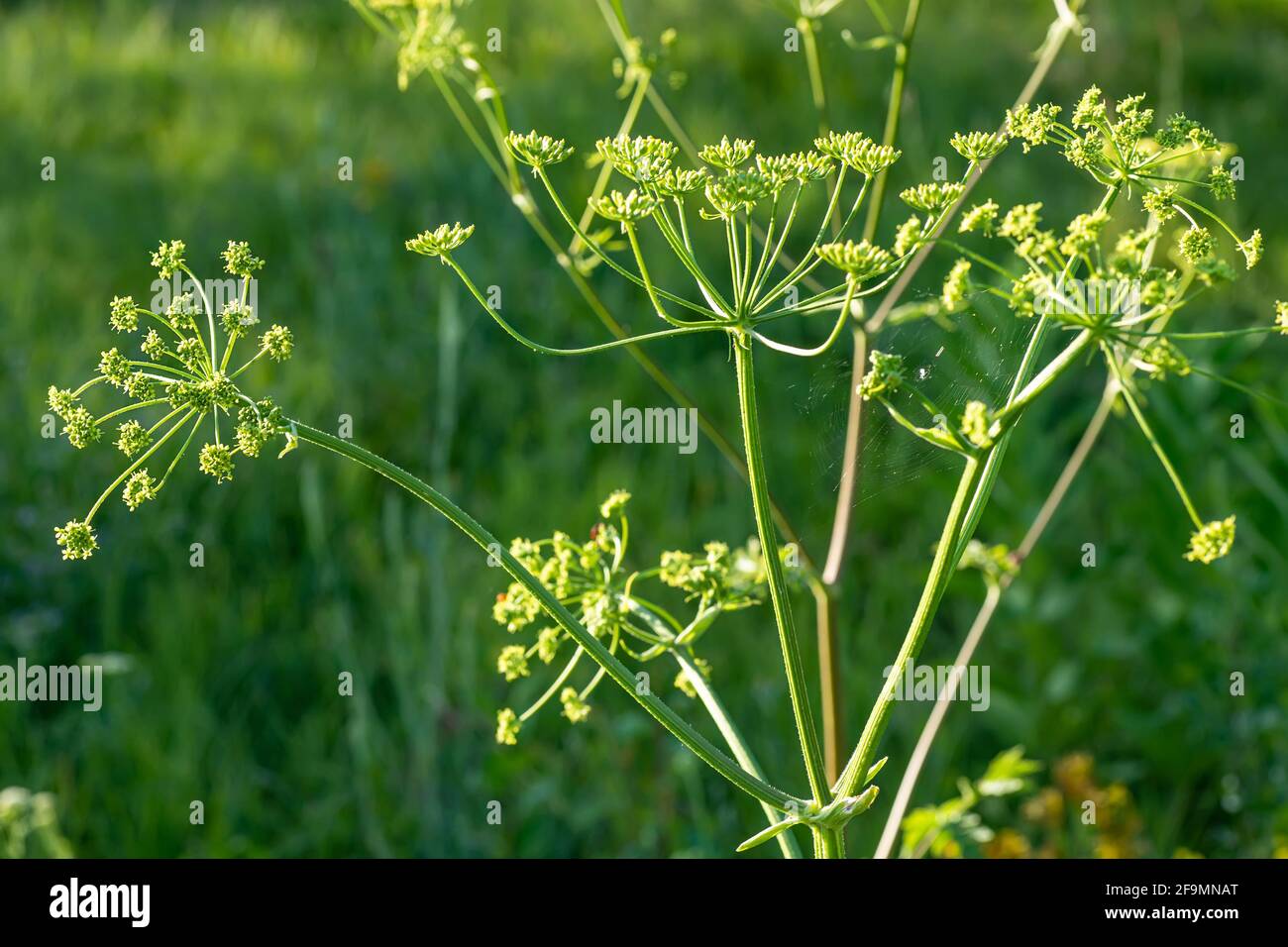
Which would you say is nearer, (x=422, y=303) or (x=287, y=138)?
(x=422, y=303)

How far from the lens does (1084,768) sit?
2.74 meters

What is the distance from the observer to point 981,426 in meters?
0.97

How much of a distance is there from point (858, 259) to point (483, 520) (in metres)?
2.88

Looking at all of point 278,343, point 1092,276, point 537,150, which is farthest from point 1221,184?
point 278,343

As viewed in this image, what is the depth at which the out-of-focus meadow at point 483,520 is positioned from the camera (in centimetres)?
299

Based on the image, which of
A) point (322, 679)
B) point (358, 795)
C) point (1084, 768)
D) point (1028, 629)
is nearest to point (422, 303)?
point (322, 679)

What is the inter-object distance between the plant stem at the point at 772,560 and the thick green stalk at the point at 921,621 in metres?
0.03

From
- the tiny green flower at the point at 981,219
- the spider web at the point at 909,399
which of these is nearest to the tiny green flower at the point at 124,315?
the tiny green flower at the point at 981,219

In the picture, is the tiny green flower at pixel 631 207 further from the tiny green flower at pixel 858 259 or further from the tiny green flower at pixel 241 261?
the tiny green flower at pixel 241 261

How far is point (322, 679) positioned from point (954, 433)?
2660 millimetres

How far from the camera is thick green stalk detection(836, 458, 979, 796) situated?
1.04 meters

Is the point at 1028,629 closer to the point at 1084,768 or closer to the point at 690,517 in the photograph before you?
the point at 1084,768

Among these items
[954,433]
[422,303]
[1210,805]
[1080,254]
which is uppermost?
[422,303]

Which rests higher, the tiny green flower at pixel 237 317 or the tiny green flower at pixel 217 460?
the tiny green flower at pixel 237 317
